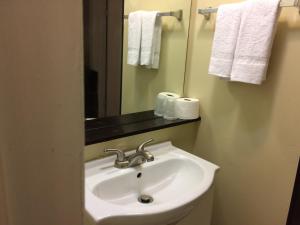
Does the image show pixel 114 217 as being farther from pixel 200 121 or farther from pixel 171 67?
pixel 171 67

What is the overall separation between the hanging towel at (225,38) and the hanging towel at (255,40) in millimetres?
30

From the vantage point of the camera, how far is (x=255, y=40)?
111cm

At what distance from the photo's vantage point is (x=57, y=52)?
0.33 metres

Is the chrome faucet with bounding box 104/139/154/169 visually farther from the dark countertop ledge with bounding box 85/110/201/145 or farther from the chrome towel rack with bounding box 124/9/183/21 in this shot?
the chrome towel rack with bounding box 124/9/183/21

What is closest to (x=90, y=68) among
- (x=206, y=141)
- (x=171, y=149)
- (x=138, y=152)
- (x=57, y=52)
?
(x=138, y=152)

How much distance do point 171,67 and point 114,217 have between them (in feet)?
3.34

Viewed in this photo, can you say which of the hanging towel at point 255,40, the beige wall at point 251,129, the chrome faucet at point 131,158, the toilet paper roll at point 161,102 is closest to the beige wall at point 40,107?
the chrome faucet at point 131,158

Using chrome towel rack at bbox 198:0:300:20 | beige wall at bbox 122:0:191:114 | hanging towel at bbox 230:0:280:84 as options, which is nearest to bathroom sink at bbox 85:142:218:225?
beige wall at bbox 122:0:191:114

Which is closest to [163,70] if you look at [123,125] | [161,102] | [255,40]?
[161,102]

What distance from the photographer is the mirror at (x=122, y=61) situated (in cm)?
123

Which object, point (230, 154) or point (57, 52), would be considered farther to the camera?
point (230, 154)

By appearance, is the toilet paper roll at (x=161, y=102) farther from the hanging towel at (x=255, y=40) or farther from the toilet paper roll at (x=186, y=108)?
the hanging towel at (x=255, y=40)

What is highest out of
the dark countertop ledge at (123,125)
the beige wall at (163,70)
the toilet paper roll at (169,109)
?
the beige wall at (163,70)

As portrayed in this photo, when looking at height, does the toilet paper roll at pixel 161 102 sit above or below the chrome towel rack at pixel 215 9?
below
